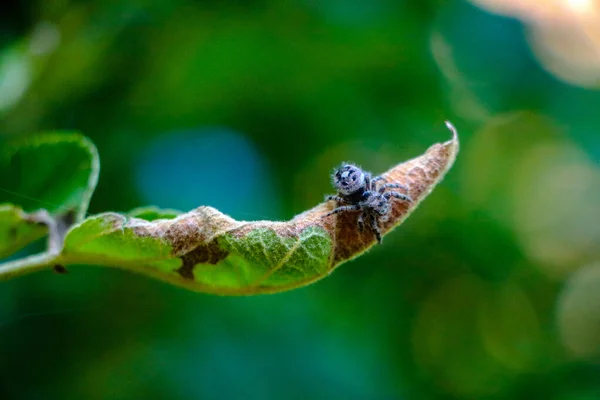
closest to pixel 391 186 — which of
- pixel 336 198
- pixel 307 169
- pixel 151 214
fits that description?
pixel 336 198

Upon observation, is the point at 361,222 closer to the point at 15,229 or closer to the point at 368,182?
the point at 368,182

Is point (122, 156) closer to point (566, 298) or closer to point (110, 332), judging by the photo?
point (110, 332)

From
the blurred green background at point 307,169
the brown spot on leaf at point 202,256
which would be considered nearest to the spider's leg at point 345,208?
the brown spot on leaf at point 202,256

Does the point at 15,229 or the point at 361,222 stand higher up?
the point at 361,222

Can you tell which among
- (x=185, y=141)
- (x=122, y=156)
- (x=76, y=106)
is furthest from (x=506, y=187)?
(x=76, y=106)

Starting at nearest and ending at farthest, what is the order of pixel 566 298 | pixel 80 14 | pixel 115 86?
pixel 80 14
pixel 115 86
pixel 566 298

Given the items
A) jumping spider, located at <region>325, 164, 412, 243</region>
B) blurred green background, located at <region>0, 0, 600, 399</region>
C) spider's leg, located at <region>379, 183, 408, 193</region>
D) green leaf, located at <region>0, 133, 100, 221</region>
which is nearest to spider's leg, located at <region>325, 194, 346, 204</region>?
jumping spider, located at <region>325, 164, 412, 243</region>

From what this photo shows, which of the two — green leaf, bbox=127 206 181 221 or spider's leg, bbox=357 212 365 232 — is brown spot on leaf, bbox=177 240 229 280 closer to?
green leaf, bbox=127 206 181 221
